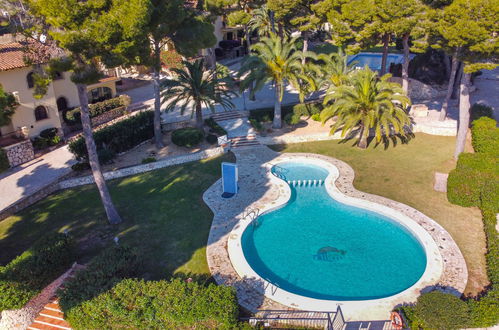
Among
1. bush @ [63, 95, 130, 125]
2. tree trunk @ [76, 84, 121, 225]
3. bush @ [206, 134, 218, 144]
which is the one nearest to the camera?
tree trunk @ [76, 84, 121, 225]

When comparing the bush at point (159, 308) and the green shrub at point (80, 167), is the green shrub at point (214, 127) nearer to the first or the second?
the green shrub at point (80, 167)

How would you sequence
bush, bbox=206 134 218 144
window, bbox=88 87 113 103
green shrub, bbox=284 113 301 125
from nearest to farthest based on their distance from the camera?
bush, bbox=206 134 218 144 < green shrub, bbox=284 113 301 125 < window, bbox=88 87 113 103

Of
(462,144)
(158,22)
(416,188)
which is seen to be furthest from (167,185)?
(462,144)

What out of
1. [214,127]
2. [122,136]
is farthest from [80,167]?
[214,127]

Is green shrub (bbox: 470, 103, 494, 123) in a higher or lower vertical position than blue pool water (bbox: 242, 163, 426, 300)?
higher

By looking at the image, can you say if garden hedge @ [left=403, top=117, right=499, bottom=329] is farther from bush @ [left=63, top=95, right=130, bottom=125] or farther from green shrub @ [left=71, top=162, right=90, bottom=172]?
bush @ [left=63, top=95, right=130, bottom=125]

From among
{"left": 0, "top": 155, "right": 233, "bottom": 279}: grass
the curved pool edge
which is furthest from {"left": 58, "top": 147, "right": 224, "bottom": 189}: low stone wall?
the curved pool edge
